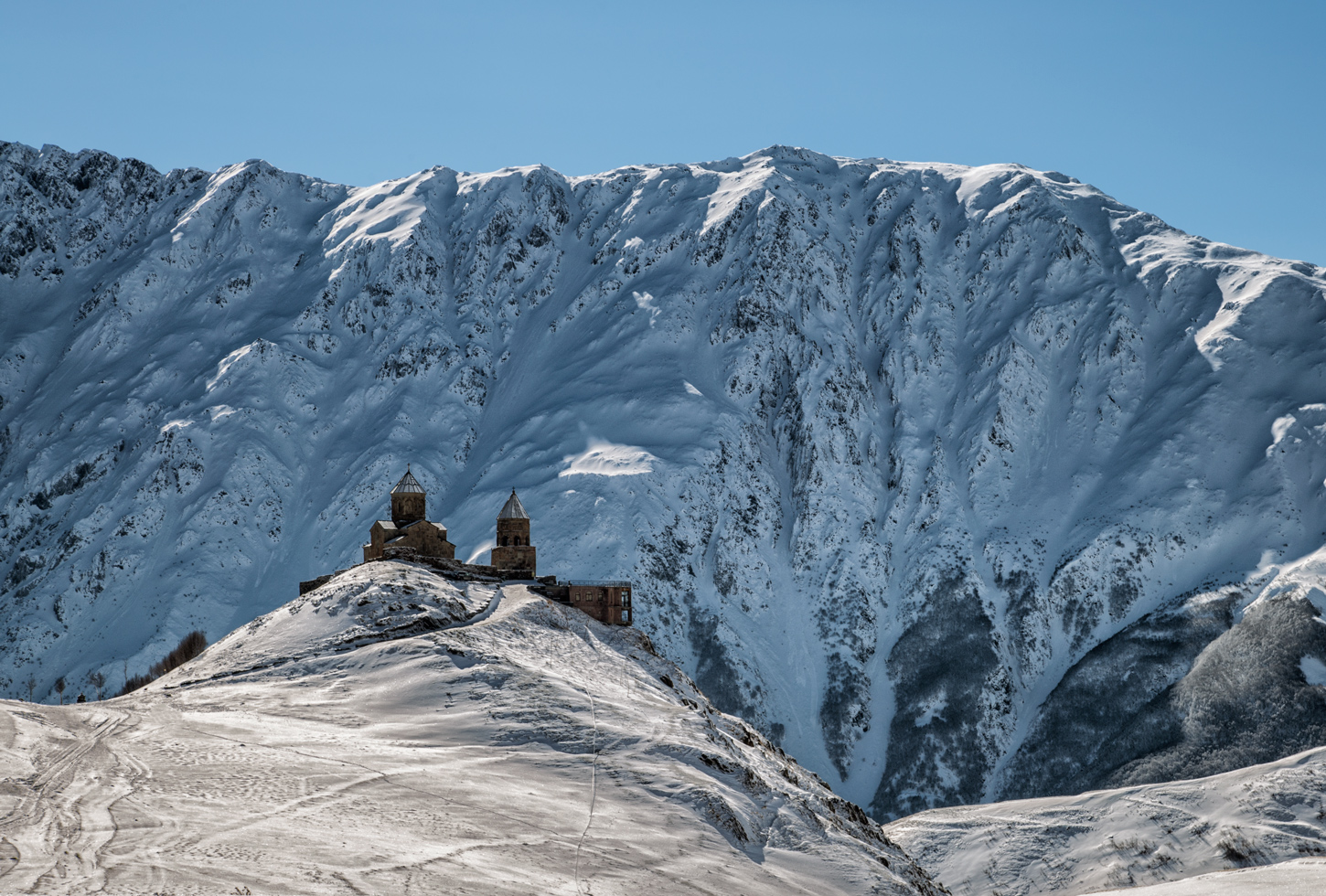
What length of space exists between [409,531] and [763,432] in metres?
60.4

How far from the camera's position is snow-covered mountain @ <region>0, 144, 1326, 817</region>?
103562mm

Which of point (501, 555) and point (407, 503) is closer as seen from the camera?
point (501, 555)

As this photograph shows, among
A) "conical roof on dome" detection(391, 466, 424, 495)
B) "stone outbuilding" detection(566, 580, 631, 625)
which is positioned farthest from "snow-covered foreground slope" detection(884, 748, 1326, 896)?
"conical roof on dome" detection(391, 466, 424, 495)

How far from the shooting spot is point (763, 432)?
Result: 129500 mm

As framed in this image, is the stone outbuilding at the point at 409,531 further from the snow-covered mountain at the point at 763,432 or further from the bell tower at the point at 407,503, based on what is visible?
the snow-covered mountain at the point at 763,432

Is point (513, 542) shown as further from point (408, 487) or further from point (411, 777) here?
point (411, 777)

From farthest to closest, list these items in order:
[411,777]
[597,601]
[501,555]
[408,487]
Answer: [408,487] → [501,555] → [597,601] → [411,777]

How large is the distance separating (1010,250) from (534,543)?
267ft

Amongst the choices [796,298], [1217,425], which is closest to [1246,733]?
[1217,425]

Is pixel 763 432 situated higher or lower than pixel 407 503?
higher

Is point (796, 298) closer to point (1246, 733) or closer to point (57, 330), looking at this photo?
point (1246, 733)

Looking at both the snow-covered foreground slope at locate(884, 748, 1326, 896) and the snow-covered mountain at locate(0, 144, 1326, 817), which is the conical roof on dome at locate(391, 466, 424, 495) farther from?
the snow-covered foreground slope at locate(884, 748, 1326, 896)

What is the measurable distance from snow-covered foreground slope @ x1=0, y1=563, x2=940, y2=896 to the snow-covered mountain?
48595mm

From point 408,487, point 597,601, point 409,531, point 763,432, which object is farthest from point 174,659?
point 763,432
